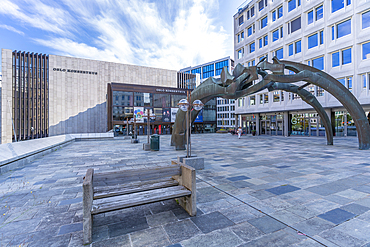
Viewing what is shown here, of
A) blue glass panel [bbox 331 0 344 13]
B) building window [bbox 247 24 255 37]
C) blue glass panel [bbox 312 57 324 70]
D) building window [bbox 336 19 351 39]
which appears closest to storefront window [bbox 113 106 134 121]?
building window [bbox 247 24 255 37]

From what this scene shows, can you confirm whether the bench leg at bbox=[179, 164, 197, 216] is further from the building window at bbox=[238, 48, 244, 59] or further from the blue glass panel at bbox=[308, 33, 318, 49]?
the building window at bbox=[238, 48, 244, 59]

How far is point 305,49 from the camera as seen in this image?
2425 centimetres

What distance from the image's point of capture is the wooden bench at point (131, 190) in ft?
9.23

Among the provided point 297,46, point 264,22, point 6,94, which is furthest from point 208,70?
point 6,94

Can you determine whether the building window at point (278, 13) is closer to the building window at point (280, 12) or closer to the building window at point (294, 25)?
the building window at point (280, 12)

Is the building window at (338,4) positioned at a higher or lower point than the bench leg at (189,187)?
higher

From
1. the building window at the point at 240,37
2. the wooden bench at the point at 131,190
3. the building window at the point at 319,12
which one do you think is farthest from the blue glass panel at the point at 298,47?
the wooden bench at the point at 131,190

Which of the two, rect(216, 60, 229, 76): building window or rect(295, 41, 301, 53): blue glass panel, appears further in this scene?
rect(216, 60, 229, 76): building window

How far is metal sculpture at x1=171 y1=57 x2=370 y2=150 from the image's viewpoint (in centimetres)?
1108

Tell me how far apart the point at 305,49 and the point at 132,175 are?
2883 cm

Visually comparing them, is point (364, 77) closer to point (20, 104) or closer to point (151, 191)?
point (151, 191)

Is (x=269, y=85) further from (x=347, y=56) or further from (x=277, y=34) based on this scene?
(x=277, y=34)

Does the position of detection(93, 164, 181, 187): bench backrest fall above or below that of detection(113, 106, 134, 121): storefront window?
below

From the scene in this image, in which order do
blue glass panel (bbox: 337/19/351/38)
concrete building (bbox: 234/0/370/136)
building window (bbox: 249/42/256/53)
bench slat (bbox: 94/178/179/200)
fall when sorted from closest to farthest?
bench slat (bbox: 94/178/179/200)
concrete building (bbox: 234/0/370/136)
blue glass panel (bbox: 337/19/351/38)
building window (bbox: 249/42/256/53)
